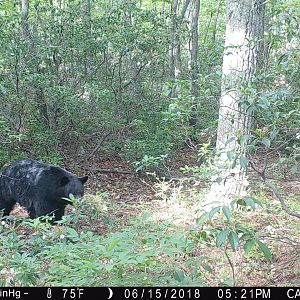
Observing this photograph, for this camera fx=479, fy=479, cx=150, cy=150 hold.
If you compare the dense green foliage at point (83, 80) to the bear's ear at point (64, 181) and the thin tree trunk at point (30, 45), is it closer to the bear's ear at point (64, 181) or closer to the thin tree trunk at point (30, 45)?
the thin tree trunk at point (30, 45)

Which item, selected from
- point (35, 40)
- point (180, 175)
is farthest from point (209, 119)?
point (35, 40)

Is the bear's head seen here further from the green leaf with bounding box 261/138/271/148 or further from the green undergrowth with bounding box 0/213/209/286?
the green leaf with bounding box 261/138/271/148

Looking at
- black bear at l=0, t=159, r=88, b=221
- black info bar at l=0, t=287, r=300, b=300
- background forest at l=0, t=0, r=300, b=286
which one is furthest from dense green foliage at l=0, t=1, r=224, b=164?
A: black info bar at l=0, t=287, r=300, b=300

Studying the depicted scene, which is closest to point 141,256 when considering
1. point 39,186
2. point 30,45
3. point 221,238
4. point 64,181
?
point 221,238

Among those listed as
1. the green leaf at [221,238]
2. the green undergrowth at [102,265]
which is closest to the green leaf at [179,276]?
the green undergrowth at [102,265]

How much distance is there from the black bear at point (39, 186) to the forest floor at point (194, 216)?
422mm

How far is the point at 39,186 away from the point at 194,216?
2604 mm

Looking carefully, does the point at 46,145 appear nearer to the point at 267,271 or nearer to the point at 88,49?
the point at 88,49

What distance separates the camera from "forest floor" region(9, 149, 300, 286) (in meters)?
5.41

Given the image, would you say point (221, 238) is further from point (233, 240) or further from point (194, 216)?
point (194, 216)

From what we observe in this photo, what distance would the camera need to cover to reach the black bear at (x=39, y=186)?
312 inches

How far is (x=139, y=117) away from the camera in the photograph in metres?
11.9

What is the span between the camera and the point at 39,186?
26.1 ft

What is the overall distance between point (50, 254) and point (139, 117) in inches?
297
